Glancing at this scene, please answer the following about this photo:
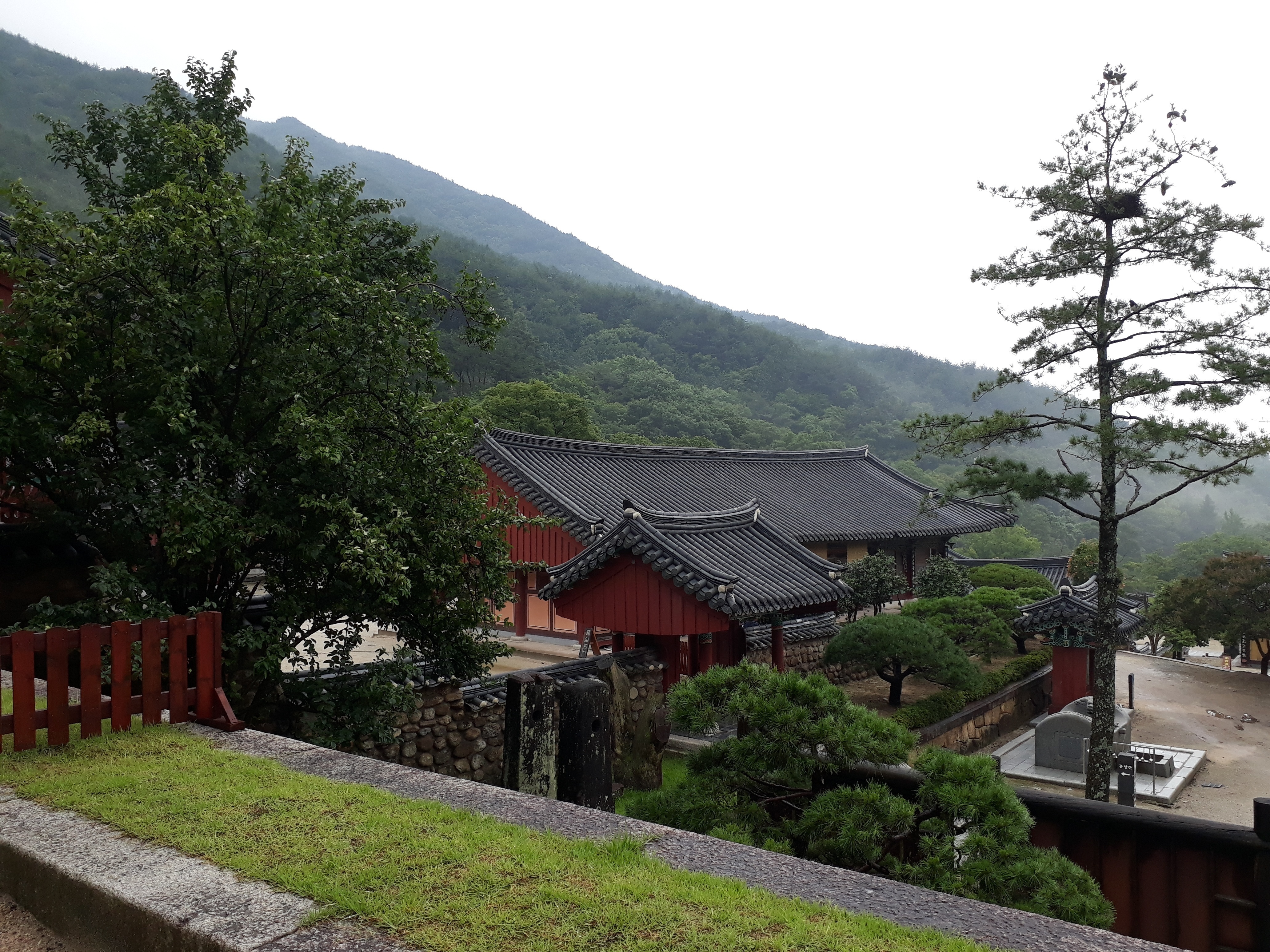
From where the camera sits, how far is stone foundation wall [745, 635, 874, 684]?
16.4m

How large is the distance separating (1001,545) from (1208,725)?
1360 inches

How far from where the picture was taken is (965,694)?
16.5 meters

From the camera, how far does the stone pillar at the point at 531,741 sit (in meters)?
5.43

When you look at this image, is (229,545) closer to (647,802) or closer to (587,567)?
(647,802)

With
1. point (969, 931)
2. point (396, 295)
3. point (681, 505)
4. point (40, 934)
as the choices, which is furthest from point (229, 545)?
point (681, 505)

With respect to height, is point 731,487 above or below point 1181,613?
above

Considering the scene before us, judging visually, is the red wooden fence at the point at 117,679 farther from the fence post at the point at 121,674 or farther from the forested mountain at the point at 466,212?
the forested mountain at the point at 466,212

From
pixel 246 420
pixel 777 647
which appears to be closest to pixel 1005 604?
pixel 777 647

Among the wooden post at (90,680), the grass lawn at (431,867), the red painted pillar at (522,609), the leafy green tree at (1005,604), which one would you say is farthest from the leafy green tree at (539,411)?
the grass lawn at (431,867)

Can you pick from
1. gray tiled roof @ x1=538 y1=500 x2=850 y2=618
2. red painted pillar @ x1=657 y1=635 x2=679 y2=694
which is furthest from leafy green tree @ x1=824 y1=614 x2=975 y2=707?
red painted pillar @ x1=657 y1=635 x2=679 y2=694

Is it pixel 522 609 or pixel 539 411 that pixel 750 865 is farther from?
pixel 539 411

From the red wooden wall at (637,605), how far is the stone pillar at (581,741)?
21.7 feet

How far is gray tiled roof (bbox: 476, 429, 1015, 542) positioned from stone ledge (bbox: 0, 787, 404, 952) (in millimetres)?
15287

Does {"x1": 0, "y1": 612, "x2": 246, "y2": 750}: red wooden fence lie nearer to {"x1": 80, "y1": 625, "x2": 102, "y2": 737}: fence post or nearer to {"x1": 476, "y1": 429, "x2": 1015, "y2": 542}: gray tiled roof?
{"x1": 80, "y1": 625, "x2": 102, "y2": 737}: fence post
